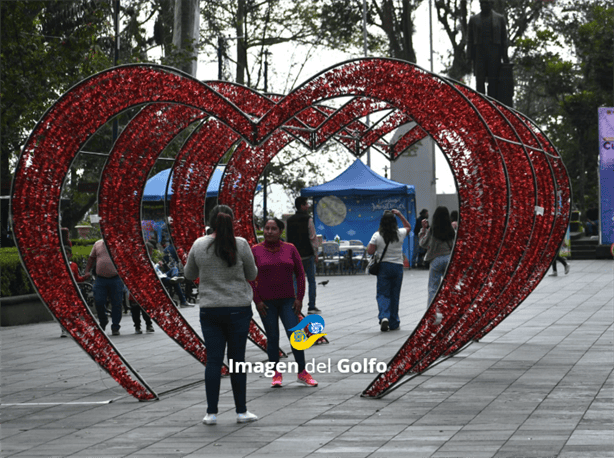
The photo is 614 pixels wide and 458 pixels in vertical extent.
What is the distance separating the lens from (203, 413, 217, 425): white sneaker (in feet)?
24.4

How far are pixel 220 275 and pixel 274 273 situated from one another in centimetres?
166

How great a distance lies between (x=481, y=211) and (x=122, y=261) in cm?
379

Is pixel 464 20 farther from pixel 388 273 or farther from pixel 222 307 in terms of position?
pixel 222 307

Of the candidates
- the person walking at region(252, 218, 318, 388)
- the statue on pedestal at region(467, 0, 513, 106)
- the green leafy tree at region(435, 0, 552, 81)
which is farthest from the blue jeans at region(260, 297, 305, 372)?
the green leafy tree at region(435, 0, 552, 81)

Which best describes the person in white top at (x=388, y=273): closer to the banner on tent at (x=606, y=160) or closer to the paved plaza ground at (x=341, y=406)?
the paved plaza ground at (x=341, y=406)

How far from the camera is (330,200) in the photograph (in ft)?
96.2

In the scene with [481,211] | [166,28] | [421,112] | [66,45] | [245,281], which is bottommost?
[245,281]

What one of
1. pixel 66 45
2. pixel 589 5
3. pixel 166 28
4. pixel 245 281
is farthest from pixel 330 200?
pixel 245 281

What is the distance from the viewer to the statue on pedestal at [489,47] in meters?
15.0

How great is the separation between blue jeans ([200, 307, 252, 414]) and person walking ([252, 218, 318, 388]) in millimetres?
1541

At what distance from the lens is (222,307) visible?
7426 mm

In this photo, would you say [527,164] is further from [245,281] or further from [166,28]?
[166,28]

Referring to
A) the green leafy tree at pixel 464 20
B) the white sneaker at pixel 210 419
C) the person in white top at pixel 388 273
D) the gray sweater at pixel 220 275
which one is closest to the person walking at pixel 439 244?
the person in white top at pixel 388 273

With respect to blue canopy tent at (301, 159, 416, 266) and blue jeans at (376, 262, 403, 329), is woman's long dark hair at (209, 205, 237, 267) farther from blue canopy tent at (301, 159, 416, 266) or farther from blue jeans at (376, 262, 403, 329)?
blue canopy tent at (301, 159, 416, 266)
